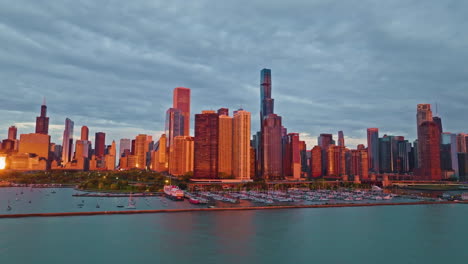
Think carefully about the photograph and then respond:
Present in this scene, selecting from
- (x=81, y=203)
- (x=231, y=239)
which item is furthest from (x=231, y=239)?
(x=81, y=203)

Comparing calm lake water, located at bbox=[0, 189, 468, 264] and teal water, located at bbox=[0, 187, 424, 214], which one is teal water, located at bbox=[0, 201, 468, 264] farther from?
teal water, located at bbox=[0, 187, 424, 214]

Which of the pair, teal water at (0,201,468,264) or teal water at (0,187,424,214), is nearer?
teal water at (0,201,468,264)

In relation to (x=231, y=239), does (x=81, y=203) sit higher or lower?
higher

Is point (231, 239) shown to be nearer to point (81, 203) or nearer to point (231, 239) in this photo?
point (231, 239)

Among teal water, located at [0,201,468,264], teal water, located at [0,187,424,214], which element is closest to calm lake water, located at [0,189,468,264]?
teal water, located at [0,201,468,264]

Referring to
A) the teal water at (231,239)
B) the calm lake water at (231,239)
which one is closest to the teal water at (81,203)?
the calm lake water at (231,239)

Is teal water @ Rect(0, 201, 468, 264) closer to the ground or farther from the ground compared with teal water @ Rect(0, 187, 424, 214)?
closer to the ground

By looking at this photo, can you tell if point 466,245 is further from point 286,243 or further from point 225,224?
point 225,224
